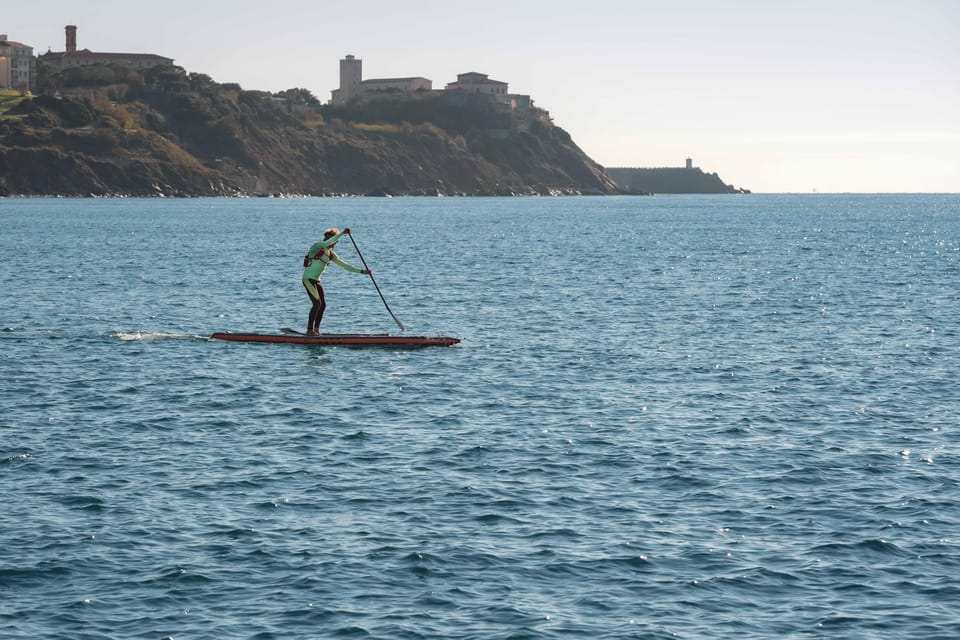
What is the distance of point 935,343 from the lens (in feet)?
134

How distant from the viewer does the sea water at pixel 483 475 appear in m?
15.2

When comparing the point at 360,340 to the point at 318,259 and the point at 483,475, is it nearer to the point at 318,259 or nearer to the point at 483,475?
the point at 318,259

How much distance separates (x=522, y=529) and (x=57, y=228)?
114 m

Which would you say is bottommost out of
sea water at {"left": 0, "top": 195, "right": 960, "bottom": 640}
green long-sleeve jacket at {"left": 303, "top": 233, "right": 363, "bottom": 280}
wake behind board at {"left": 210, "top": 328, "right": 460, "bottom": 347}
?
sea water at {"left": 0, "top": 195, "right": 960, "bottom": 640}

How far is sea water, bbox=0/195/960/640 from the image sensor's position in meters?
15.2

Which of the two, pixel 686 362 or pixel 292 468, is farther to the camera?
A: pixel 686 362

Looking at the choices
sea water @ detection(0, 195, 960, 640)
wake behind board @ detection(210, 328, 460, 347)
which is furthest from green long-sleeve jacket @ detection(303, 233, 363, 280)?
sea water @ detection(0, 195, 960, 640)

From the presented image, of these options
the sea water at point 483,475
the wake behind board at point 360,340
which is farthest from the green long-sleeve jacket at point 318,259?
the sea water at point 483,475

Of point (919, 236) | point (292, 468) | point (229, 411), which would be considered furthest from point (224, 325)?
point (919, 236)

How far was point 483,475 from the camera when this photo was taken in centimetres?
2153

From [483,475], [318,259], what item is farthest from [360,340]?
[483,475]

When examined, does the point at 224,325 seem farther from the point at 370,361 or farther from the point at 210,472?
the point at 210,472

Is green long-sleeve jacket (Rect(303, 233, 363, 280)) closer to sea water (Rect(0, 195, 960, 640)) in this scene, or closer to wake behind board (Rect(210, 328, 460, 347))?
wake behind board (Rect(210, 328, 460, 347))

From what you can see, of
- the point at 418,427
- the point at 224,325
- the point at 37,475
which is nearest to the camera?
the point at 37,475
